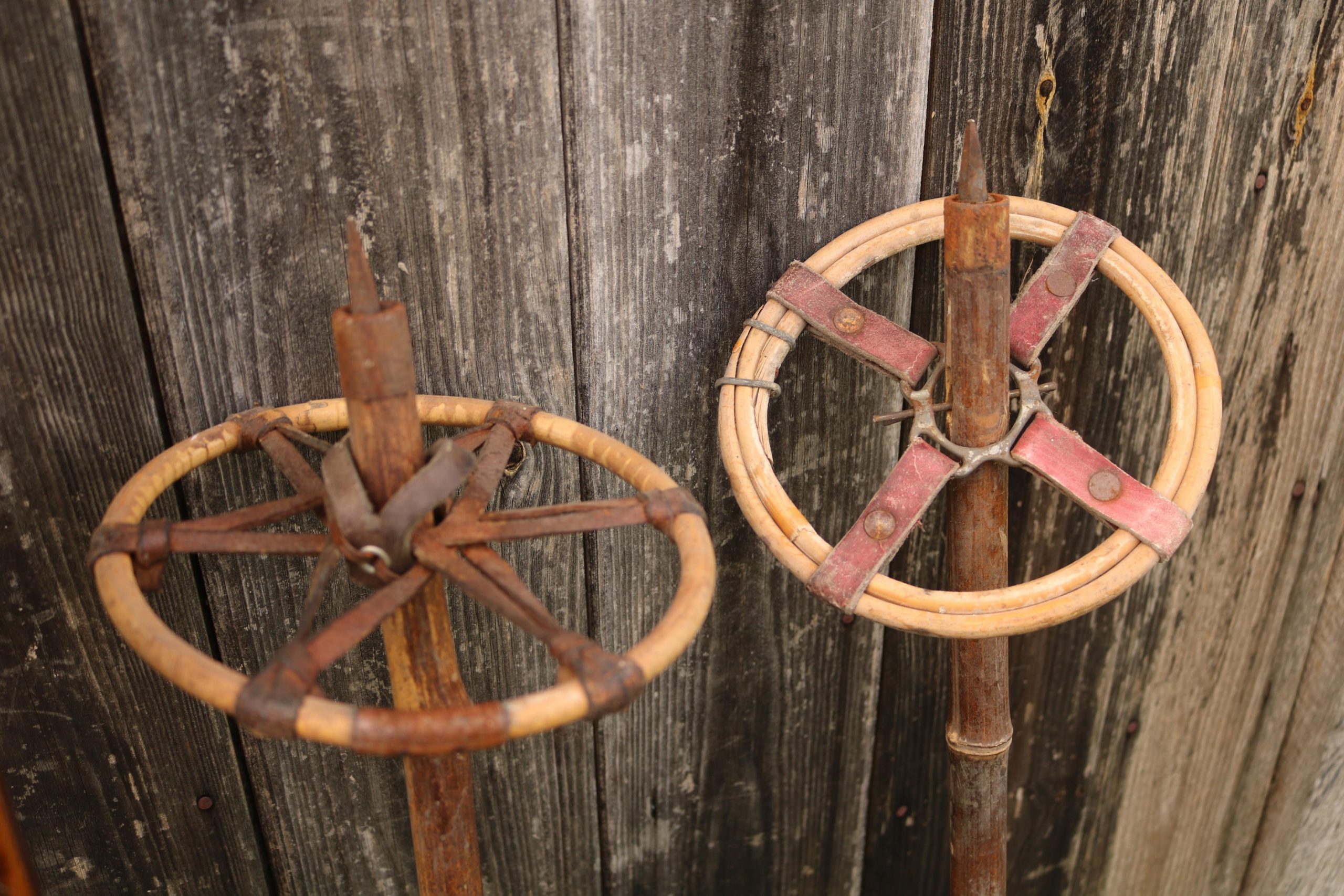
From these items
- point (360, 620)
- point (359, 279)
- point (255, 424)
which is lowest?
A: point (360, 620)

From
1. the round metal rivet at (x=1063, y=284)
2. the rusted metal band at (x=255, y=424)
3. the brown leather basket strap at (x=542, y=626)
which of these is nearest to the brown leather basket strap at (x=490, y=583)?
the brown leather basket strap at (x=542, y=626)

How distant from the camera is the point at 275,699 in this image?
2.21 ft

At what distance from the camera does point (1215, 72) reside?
111 cm

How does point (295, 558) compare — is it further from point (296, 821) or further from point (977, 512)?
point (977, 512)

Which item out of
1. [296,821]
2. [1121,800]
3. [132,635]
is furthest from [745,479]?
[1121,800]

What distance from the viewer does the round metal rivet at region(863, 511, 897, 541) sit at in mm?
964

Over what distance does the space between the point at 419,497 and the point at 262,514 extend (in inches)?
6.9

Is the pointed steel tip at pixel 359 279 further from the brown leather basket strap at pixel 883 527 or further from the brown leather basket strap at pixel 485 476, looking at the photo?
the brown leather basket strap at pixel 883 527

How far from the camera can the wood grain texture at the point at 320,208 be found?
86cm

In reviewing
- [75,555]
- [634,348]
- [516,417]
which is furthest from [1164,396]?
[75,555]

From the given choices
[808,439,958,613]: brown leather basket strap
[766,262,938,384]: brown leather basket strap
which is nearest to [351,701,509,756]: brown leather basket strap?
[808,439,958,613]: brown leather basket strap

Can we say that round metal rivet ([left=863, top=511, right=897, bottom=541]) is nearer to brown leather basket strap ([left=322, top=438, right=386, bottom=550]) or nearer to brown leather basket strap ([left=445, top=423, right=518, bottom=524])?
brown leather basket strap ([left=445, top=423, right=518, bottom=524])

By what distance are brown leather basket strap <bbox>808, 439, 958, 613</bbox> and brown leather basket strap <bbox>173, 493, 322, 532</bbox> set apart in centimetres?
43

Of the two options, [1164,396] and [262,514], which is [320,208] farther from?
[1164,396]
